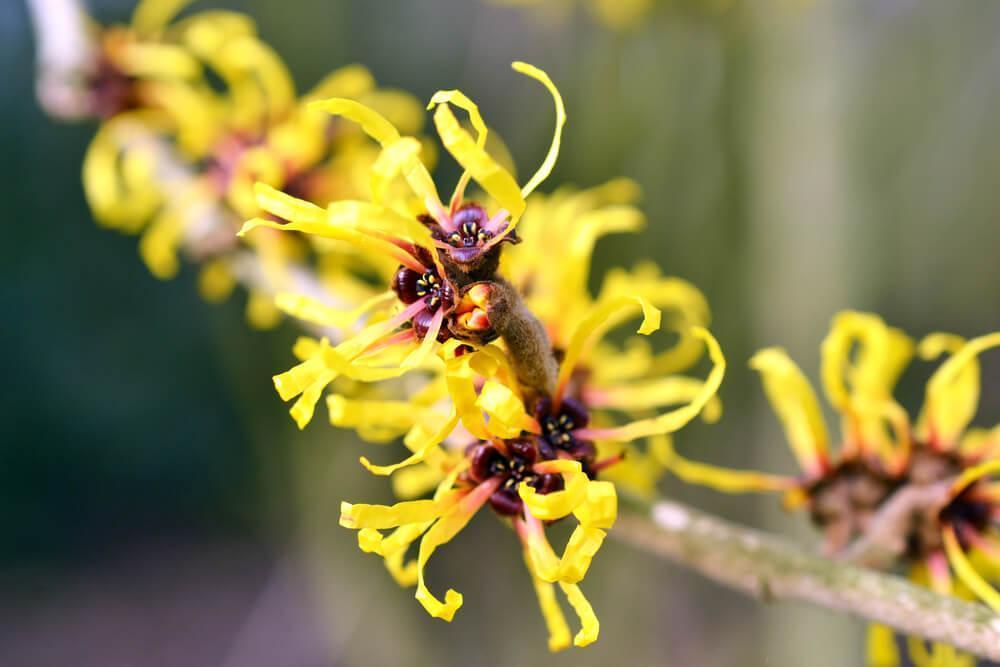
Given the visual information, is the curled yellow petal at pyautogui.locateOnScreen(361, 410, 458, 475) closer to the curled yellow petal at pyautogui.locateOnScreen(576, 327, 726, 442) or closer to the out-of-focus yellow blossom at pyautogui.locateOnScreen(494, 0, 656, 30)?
the curled yellow petal at pyautogui.locateOnScreen(576, 327, 726, 442)

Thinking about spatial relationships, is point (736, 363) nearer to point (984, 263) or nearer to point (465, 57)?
point (984, 263)

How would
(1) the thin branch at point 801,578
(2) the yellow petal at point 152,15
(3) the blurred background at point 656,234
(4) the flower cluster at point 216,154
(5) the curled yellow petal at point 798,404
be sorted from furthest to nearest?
1. (3) the blurred background at point 656,234
2. (2) the yellow petal at point 152,15
3. (4) the flower cluster at point 216,154
4. (5) the curled yellow petal at point 798,404
5. (1) the thin branch at point 801,578

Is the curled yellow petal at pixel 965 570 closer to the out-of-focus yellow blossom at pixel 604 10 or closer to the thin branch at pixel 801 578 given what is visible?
the thin branch at pixel 801 578

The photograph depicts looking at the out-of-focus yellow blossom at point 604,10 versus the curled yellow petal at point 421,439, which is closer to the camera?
the curled yellow petal at point 421,439

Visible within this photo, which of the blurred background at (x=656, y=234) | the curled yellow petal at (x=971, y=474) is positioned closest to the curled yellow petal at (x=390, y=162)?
the curled yellow petal at (x=971, y=474)

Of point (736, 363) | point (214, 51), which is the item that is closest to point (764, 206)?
point (736, 363)

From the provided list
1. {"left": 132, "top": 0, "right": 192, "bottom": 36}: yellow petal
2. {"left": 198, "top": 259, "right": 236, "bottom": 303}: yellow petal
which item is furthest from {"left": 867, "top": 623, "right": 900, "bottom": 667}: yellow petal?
{"left": 132, "top": 0, "right": 192, "bottom": 36}: yellow petal
